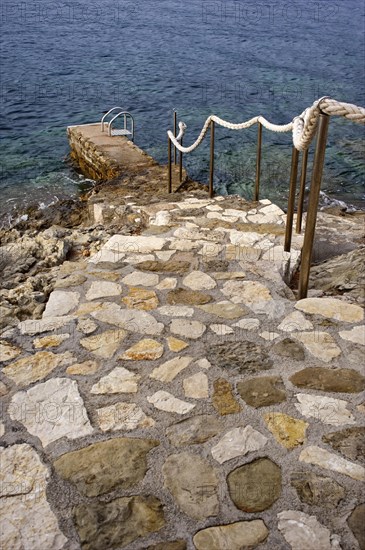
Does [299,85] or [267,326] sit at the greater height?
[267,326]

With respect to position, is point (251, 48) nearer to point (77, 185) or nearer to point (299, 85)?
point (299, 85)

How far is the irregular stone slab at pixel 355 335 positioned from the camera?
10.0ft

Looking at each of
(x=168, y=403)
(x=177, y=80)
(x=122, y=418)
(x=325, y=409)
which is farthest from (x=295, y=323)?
(x=177, y=80)

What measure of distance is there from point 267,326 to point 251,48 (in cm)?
2665

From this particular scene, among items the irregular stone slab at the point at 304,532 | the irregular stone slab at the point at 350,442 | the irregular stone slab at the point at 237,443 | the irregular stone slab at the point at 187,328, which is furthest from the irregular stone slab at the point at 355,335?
the irregular stone slab at the point at 304,532

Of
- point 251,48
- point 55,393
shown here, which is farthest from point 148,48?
point 55,393

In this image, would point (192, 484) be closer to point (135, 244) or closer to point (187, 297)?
point (187, 297)

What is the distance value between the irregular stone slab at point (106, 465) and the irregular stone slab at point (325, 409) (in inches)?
29.3

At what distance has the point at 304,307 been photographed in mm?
3395

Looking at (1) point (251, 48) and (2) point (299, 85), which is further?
(1) point (251, 48)

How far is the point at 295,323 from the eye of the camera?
3.25m

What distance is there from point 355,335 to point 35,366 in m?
1.84

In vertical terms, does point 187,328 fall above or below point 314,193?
below

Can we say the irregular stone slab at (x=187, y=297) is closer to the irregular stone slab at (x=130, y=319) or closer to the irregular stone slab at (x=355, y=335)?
the irregular stone slab at (x=130, y=319)
